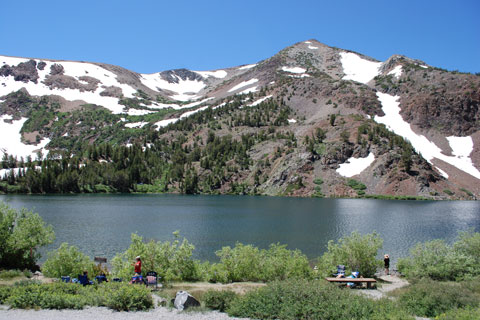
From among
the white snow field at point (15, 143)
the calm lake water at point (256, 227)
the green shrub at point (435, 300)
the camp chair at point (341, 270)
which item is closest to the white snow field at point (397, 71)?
the calm lake water at point (256, 227)

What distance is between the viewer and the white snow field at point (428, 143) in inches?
4461

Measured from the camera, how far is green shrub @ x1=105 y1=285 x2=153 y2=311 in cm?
1491

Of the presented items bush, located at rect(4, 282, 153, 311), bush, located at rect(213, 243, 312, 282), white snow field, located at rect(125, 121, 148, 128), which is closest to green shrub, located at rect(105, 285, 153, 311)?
bush, located at rect(4, 282, 153, 311)

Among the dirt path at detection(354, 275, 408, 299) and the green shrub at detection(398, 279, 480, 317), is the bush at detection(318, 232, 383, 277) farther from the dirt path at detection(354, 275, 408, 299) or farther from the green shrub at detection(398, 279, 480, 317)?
the green shrub at detection(398, 279, 480, 317)

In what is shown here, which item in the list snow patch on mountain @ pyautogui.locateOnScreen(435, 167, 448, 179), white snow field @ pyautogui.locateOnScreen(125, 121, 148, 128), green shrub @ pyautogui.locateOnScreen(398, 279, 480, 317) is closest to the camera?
green shrub @ pyautogui.locateOnScreen(398, 279, 480, 317)

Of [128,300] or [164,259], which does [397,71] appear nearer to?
[164,259]

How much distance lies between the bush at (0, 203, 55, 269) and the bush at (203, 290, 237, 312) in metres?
14.1

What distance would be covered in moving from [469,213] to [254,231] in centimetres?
4295

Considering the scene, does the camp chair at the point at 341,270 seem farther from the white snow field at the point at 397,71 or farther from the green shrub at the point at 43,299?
the white snow field at the point at 397,71

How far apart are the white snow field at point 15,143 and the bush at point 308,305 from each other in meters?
178

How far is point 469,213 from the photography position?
64.0 meters

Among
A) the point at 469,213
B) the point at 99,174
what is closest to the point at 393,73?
the point at 469,213

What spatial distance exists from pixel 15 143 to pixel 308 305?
199 meters

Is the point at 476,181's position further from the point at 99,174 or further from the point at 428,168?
the point at 99,174
